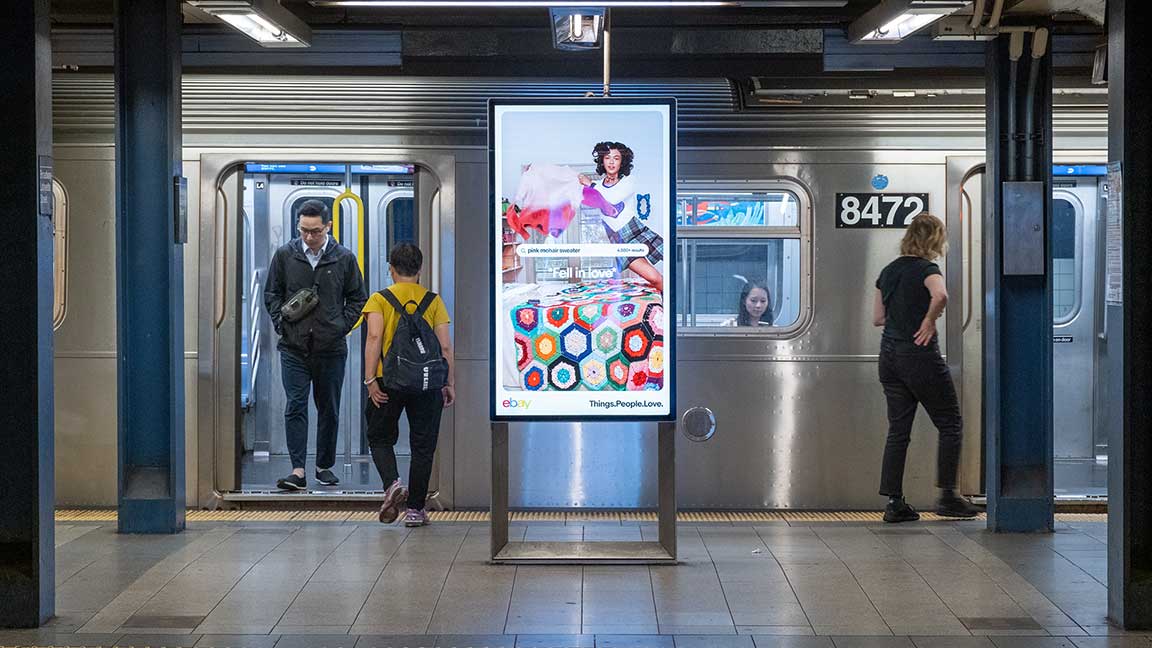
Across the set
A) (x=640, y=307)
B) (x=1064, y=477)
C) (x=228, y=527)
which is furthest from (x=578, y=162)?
(x=1064, y=477)

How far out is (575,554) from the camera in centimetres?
675

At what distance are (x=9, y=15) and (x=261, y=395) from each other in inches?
167

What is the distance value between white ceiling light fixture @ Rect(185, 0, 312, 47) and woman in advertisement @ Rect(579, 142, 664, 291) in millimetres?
1754

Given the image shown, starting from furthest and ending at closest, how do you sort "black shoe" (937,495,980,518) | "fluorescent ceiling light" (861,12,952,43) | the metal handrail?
1. the metal handrail
2. "black shoe" (937,495,980,518)
3. "fluorescent ceiling light" (861,12,952,43)

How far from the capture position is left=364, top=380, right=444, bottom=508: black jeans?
7.64 metres

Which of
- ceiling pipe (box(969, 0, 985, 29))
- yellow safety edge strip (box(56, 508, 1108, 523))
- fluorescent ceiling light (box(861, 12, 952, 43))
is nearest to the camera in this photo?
fluorescent ceiling light (box(861, 12, 952, 43))

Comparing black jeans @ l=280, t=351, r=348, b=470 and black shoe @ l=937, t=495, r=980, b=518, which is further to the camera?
black jeans @ l=280, t=351, r=348, b=470

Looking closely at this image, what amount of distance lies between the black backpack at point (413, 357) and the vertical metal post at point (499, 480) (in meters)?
0.91

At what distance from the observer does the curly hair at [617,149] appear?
649 centimetres

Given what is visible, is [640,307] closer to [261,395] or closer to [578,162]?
[578,162]

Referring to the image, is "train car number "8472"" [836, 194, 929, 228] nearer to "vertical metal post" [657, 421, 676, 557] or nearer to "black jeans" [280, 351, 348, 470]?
"vertical metal post" [657, 421, 676, 557]

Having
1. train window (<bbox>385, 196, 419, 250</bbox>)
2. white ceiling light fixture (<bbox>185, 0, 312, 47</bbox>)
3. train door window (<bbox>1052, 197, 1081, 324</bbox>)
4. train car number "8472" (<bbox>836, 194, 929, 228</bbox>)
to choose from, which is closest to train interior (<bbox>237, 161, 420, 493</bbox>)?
train window (<bbox>385, 196, 419, 250</bbox>)

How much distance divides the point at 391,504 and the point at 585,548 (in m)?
1.33

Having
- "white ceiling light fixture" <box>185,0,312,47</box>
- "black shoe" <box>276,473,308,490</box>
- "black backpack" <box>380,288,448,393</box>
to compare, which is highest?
"white ceiling light fixture" <box>185,0,312,47</box>
